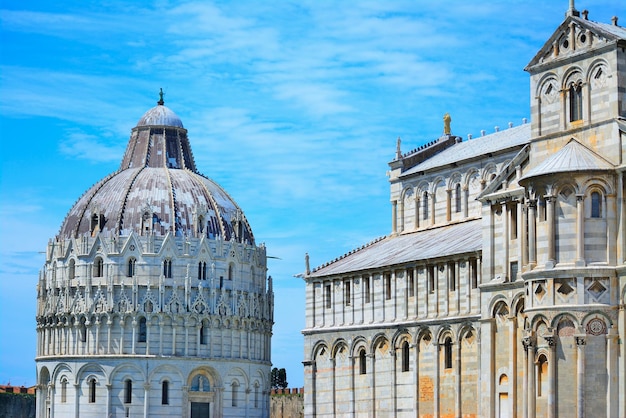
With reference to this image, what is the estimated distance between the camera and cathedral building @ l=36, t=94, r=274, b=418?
12462 centimetres

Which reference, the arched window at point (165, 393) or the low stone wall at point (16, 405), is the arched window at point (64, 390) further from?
the low stone wall at point (16, 405)

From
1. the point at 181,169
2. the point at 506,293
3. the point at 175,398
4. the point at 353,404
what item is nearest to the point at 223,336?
the point at 175,398

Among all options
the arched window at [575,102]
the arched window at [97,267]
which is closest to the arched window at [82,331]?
the arched window at [97,267]

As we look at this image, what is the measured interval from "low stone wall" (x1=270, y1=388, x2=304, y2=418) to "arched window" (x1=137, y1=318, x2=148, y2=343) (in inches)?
695

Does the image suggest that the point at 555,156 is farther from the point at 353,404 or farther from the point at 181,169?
the point at 181,169

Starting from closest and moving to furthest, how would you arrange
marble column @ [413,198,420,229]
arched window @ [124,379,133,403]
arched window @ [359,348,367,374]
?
1. arched window @ [359,348,367,374]
2. marble column @ [413,198,420,229]
3. arched window @ [124,379,133,403]

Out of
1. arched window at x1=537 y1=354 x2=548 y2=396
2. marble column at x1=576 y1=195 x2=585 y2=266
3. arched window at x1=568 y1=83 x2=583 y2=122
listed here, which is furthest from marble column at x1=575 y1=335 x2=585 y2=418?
arched window at x1=568 y1=83 x2=583 y2=122

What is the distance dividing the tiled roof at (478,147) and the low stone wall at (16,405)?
67807mm

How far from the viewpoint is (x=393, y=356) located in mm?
78062

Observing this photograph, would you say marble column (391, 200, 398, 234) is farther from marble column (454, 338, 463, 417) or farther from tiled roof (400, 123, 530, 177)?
marble column (454, 338, 463, 417)

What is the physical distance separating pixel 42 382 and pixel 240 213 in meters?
25.0

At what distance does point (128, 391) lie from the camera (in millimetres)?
124375

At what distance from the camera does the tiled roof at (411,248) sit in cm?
7478

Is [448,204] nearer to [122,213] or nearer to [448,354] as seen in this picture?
[448,354]
